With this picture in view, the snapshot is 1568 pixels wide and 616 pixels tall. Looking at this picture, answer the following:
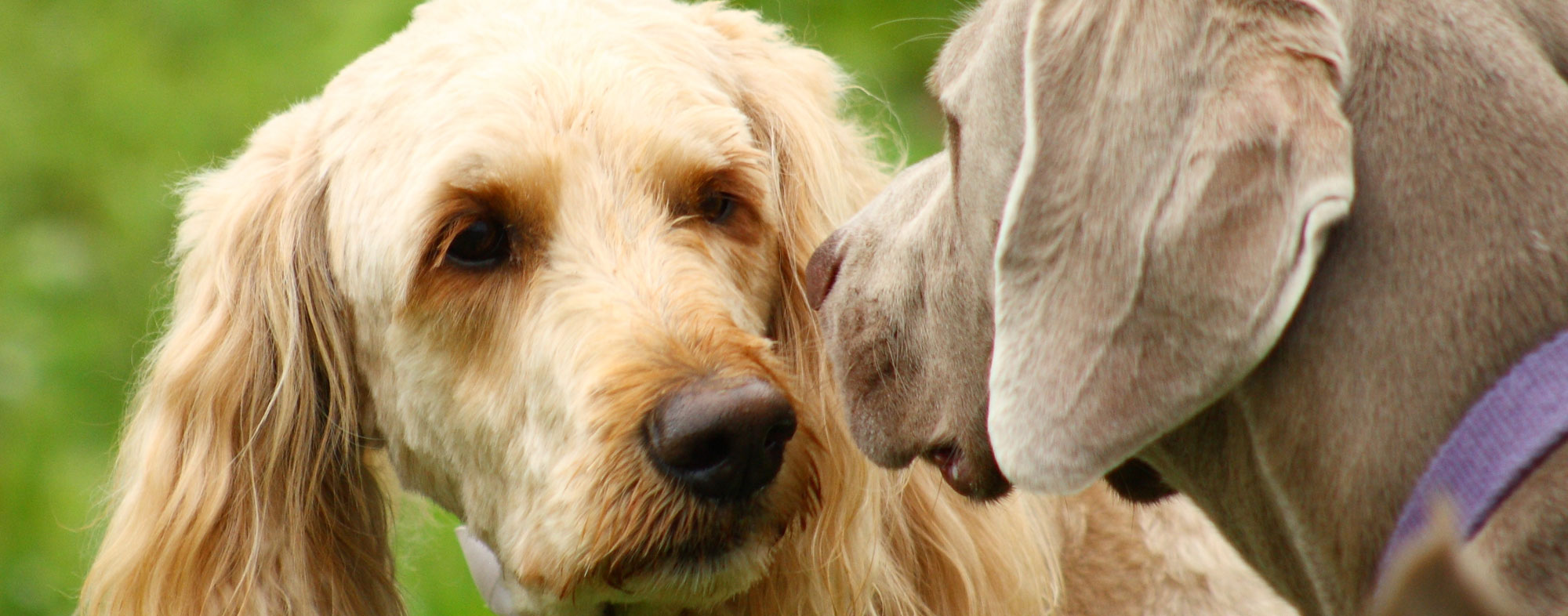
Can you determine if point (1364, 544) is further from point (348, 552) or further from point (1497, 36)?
point (348, 552)

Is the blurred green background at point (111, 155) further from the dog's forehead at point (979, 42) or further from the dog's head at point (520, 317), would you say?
the dog's forehead at point (979, 42)

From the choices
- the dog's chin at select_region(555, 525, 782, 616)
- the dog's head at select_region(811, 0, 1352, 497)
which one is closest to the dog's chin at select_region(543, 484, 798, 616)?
the dog's chin at select_region(555, 525, 782, 616)

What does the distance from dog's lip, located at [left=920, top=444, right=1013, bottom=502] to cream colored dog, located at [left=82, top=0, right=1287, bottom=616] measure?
23cm

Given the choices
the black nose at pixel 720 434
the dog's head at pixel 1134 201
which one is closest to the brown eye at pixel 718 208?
the black nose at pixel 720 434

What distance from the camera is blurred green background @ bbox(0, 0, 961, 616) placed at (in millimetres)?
4582

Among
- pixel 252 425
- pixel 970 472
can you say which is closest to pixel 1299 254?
pixel 970 472

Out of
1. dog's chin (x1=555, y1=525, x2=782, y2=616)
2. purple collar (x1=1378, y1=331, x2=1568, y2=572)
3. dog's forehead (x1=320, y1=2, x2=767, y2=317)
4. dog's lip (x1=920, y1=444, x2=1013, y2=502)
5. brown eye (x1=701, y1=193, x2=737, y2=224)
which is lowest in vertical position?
dog's lip (x1=920, y1=444, x2=1013, y2=502)

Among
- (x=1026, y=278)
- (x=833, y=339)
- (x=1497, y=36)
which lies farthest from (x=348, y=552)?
(x=1497, y=36)

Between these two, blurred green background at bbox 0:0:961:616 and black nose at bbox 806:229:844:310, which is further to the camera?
blurred green background at bbox 0:0:961:616

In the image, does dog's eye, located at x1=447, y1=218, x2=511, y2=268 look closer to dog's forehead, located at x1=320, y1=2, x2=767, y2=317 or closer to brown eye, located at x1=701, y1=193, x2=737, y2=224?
dog's forehead, located at x1=320, y1=2, x2=767, y2=317

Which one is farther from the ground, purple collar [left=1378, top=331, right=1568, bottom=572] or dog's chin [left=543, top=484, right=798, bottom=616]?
purple collar [left=1378, top=331, right=1568, bottom=572]

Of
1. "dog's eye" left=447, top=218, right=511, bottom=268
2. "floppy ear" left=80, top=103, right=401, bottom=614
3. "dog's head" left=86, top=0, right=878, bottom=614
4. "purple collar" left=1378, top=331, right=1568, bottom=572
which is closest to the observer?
"purple collar" left=1378, top=331, right=1568, bottom=572

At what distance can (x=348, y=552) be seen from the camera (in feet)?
9.87

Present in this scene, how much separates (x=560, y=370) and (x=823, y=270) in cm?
52
